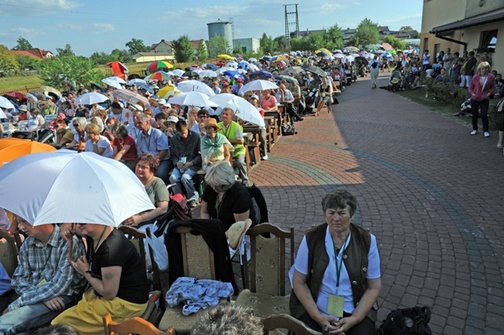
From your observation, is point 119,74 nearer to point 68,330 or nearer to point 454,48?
point 454,48

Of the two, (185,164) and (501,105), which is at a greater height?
(501,105)

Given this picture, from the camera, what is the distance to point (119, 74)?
22000mm

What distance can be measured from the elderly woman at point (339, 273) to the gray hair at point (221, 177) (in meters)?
1.23

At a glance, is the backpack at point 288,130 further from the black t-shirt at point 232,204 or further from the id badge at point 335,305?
the id badge at point 335,305

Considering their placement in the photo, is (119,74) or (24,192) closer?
(24,192)

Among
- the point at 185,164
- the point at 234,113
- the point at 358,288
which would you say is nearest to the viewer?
the point at 358,288

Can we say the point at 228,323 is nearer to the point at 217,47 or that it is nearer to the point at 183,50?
the point at 183,50

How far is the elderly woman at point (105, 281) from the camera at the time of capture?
8.68 feet

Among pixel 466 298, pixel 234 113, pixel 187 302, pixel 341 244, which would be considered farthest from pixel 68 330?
pixel 234 113

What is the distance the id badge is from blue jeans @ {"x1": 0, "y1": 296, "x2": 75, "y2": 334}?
2.19m

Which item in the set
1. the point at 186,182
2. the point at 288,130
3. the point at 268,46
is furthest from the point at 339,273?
the point at 268,46

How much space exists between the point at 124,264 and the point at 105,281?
179mm

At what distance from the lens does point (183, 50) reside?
55.0 meters

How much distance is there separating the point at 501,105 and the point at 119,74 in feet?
67.6
